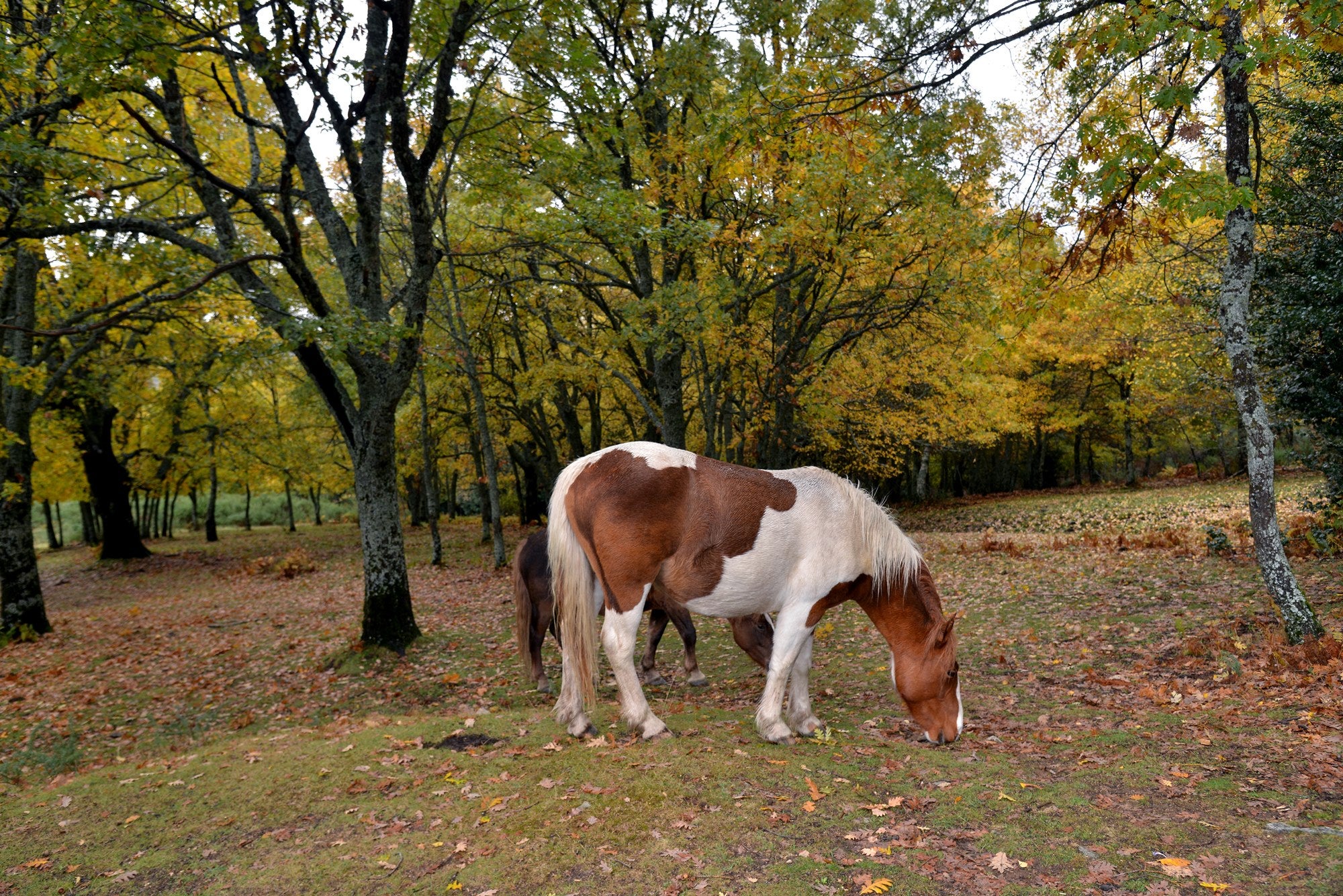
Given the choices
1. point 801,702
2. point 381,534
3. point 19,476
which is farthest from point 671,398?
point 19,476

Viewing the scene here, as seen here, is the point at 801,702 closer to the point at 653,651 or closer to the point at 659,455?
the point at 659,455

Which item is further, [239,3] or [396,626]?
[396,626]

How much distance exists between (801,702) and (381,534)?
6.77m

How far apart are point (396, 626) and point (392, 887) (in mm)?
7073

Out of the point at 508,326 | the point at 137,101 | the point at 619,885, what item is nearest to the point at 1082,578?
the point at 619,885

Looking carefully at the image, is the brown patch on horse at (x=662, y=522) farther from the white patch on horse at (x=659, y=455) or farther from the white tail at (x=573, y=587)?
the white tail at (x=573, y=587)

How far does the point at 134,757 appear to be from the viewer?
23.3ft

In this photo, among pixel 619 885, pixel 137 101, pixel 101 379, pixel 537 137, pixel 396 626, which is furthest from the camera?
pixel 101 379

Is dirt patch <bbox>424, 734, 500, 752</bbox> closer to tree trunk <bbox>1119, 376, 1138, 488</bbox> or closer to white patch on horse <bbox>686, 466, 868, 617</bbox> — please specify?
white patch on horse <bbox>686, 466, 868, 617</bbox>

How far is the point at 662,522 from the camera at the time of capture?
18.3ft

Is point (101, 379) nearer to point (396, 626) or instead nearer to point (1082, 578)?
point (396, 626)

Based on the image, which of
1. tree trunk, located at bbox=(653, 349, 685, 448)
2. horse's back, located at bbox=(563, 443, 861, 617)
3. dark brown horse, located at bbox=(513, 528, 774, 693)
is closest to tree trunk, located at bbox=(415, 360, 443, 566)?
tree trunk, located at bbox=(653, 349, 685, 448)

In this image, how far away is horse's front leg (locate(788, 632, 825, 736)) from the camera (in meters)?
6.02

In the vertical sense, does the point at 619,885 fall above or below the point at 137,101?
below
